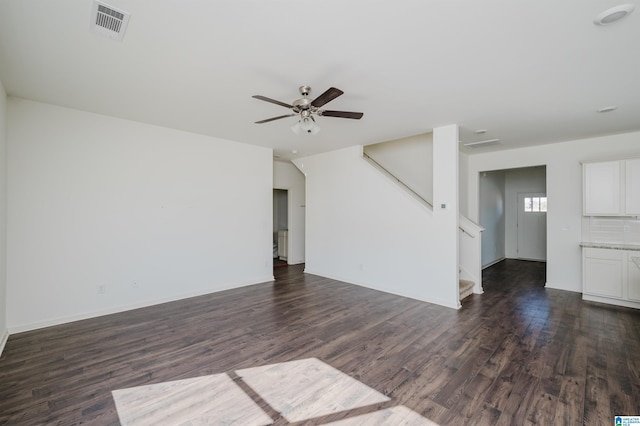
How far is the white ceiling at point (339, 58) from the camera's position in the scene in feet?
6.30

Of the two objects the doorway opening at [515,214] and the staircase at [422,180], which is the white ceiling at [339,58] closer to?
the staircase at [422,180]

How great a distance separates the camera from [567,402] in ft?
7.21

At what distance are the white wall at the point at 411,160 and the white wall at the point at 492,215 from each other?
2.19 m

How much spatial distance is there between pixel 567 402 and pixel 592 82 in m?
3.05

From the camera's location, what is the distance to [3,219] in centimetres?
323

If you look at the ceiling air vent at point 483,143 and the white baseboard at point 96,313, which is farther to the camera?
the ceiling air vent at point 483,143

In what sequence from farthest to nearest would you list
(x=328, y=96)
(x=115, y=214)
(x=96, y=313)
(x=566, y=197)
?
(x=566, y=197) → (x=115, y=214) → (x=96, y=313) → (x=328, y=96)

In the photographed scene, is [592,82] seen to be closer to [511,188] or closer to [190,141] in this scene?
[190,141]

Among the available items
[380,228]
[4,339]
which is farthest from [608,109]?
[4,339]

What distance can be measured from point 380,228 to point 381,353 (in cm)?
281

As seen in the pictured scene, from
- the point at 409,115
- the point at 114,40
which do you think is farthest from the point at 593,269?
the point at 114,40

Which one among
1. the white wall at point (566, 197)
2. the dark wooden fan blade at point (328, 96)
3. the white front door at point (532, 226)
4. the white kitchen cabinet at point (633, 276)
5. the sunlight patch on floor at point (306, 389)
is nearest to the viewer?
the sunlight patch on floor at point (306, 389)

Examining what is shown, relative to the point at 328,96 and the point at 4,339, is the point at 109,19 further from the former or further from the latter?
the point at 4,339

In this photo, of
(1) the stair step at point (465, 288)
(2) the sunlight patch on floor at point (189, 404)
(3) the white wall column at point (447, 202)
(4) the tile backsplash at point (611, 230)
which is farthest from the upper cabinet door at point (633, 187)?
(2) the sunlight patch on floor at point (189, 404)
